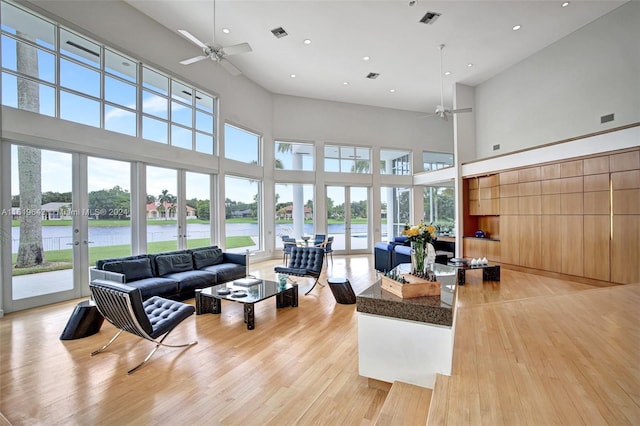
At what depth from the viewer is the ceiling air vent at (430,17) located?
5.62 meters

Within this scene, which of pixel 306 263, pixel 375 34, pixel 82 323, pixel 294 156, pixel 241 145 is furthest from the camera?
pixel 294 156

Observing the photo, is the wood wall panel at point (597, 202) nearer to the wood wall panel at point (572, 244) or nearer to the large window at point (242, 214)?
the wood wall panel at point (572, 244)

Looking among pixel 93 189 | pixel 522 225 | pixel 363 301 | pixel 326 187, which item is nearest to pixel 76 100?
pixel 93 189

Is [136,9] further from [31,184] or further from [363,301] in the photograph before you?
[363,301]

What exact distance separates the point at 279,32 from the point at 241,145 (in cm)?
333

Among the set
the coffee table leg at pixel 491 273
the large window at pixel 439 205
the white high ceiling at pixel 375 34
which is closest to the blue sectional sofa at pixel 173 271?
the white high ceiling at pixel 375 34

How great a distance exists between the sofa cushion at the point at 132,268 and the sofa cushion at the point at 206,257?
894mm

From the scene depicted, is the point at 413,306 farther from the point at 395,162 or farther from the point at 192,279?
the point at 395,162

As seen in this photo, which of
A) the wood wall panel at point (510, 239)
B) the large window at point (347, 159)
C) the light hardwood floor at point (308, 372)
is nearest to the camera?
the light hardwood floor at point (308, 372)

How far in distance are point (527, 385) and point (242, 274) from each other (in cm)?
492

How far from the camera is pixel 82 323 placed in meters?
3.40

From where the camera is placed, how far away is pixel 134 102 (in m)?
5.82

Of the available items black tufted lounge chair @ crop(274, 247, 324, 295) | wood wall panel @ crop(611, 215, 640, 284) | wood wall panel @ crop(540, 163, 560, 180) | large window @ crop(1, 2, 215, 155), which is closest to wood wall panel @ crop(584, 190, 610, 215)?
wood wall panel @ crop(611, 215, 640, 284)

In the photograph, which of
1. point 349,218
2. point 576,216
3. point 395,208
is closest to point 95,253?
point 349,218
